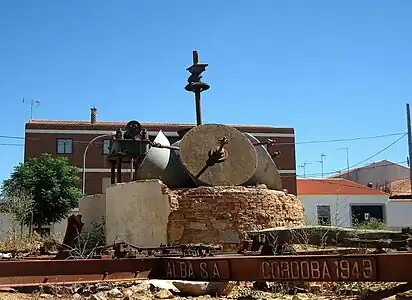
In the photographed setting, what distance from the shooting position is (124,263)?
740 cm

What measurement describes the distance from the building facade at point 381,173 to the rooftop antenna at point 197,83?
39.4 meters

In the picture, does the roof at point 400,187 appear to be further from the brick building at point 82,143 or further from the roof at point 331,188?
the brick building at point 82,143

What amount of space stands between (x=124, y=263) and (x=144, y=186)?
28.6 ft

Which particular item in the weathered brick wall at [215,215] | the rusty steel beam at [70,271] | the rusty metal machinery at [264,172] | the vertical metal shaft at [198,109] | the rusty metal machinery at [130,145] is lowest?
the rusty steel beam at [70,271]

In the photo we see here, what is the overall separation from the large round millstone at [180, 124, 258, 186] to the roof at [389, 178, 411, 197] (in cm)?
3626

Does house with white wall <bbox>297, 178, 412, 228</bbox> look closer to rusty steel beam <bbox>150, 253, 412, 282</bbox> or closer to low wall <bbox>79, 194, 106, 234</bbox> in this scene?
low wall <bbox>79, 194, 106, 234</bbox>

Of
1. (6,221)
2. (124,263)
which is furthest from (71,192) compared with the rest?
(124,263)

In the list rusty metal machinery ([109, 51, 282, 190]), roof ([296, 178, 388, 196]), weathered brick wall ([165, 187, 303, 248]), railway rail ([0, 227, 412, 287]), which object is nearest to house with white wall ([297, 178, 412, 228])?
roof ([296, 178, 388, 196])

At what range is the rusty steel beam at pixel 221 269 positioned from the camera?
18.1ft

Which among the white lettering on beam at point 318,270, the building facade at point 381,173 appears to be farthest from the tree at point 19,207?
the building facade at point 381,173

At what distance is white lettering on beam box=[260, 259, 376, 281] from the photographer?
5581mm

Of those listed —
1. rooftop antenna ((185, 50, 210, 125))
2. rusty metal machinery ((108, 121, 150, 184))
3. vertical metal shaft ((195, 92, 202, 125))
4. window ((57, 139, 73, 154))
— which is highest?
window ((57, 139, 73, 154))

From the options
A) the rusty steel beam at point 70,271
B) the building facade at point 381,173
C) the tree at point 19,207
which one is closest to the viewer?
the rusty steel beam at point 70,271

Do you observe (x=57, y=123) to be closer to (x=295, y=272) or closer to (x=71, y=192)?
(x=71, y=192)
